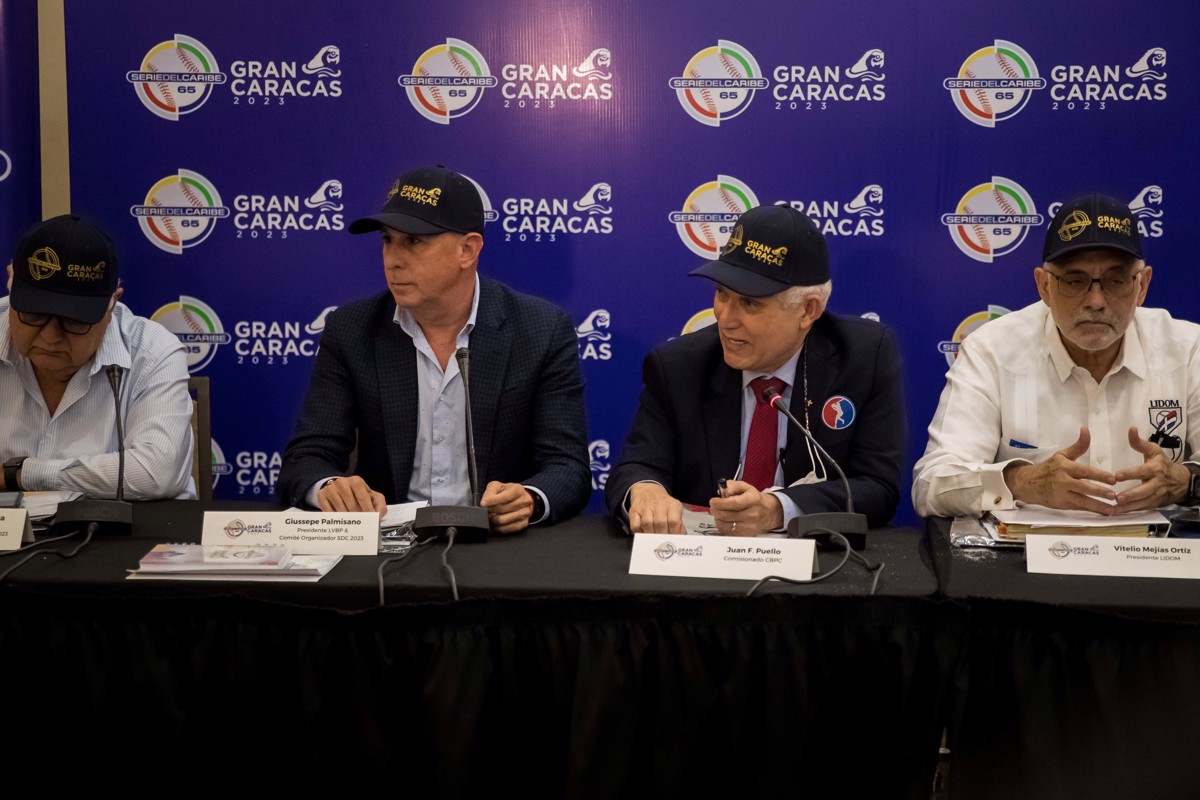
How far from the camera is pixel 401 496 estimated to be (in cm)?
285

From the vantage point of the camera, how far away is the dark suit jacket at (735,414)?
2.58 metres

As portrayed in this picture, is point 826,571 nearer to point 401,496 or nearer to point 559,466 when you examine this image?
point 559,466

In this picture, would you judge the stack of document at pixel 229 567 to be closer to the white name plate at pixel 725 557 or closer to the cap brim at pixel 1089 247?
the white name plate at pixel 725 557

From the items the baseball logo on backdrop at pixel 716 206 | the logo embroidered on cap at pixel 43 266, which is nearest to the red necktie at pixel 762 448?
the baseball logo on backdrop at pixel 716 206

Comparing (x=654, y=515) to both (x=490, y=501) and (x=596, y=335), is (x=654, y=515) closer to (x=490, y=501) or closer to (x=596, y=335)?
(x=490, y=501)

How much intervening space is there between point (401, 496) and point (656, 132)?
160cm

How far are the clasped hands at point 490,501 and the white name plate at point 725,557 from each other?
38cm

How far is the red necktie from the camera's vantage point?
2.61 meters

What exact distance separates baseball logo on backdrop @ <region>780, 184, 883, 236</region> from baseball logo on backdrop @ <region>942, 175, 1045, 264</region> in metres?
0.22

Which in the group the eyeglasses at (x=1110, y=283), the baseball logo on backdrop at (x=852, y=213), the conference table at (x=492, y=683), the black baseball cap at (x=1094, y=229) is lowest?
the conference table at (x=492, y=683)

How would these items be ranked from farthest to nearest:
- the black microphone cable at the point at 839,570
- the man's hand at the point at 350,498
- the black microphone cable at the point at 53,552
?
the man's hand at the point at 350,498, the black microphone cable at the point at 53,552, the black microphone cable at the point at 839,570

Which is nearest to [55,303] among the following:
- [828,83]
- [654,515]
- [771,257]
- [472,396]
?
[472,396]

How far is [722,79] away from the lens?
3.72 meters

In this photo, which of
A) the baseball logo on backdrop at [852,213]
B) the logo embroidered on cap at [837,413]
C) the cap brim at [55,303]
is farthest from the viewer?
the baseball logo on backdrop at [852,213]
